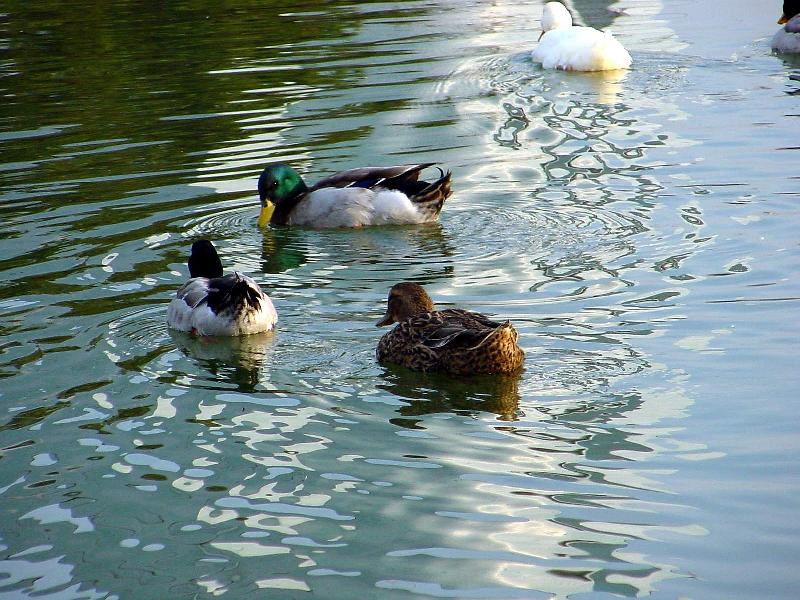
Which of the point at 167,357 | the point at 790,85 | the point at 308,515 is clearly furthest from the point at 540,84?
the point at 308,515

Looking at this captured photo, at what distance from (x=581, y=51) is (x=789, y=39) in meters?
2.94

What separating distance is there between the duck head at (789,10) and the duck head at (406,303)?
1333cm

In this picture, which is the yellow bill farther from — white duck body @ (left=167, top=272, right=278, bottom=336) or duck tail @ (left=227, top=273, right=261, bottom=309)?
duck tail @ (left=227, top=273, right=261, bottom=309)

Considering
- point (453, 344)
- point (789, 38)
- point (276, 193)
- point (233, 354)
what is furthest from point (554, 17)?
point (453, 344)

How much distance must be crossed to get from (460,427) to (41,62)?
15272 millimetres

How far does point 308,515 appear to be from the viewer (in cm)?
589

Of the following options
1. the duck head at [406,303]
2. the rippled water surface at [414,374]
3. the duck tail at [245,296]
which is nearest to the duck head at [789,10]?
the rippled water surface at [414,374]

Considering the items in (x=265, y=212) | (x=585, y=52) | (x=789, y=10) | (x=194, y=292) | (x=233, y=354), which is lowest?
(x=233, y=354)

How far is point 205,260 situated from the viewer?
9.23 meters

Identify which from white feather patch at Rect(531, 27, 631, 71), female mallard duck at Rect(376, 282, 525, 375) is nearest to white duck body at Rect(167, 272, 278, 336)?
female mallard duck at Rect(376, 282, 525, 375)

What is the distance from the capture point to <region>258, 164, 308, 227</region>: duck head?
38.6ft

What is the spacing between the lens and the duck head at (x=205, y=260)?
9180mm

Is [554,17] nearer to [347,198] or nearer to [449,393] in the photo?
[347,198]

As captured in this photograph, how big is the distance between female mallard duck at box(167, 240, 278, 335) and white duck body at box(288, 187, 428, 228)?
3.05m
